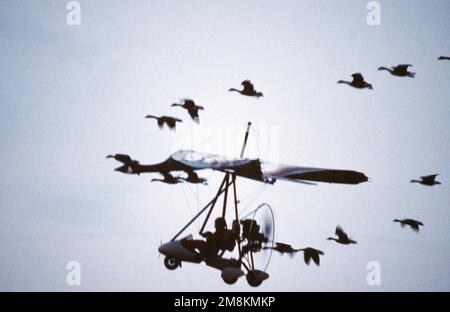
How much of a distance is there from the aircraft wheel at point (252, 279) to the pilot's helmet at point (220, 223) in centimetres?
297

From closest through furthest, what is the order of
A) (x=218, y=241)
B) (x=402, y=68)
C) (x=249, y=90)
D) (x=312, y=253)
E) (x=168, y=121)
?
(x=218, y=241), (x=249, y=90), (x=402, y=68), (x=168, y=121), (x=312, y=253)

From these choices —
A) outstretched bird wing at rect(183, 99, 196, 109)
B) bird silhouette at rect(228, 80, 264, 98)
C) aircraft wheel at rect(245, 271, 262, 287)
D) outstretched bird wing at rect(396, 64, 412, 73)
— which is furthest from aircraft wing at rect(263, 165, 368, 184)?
outstretched bird wing at rect(396, 64, 412, 73)

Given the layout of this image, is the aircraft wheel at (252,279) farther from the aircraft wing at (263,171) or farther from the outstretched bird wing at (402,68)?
the outstretched bird wing at (402,68)

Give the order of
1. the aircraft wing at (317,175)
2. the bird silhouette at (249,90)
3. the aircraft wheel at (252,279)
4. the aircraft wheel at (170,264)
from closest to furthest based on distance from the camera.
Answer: the aircraft wing at (317,175), the aircraft wheel at (252,279), the aircraft wheel at (170,264), the bird silhouette at (249,90)

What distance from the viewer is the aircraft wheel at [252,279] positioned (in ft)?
103

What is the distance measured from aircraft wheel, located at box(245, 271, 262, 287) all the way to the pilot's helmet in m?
2.97

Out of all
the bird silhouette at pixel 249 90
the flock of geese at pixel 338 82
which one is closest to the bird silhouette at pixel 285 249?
the flock of geese at pixel 338 82

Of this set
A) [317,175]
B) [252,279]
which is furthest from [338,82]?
[252,279]

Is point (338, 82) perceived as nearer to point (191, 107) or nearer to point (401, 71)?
point (401, 71)

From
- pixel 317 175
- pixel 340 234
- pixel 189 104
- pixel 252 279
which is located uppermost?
pixel 189 104

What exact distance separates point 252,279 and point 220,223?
11.5 feet

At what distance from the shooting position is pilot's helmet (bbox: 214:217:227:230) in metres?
30.7

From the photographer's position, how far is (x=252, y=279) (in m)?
31.4
